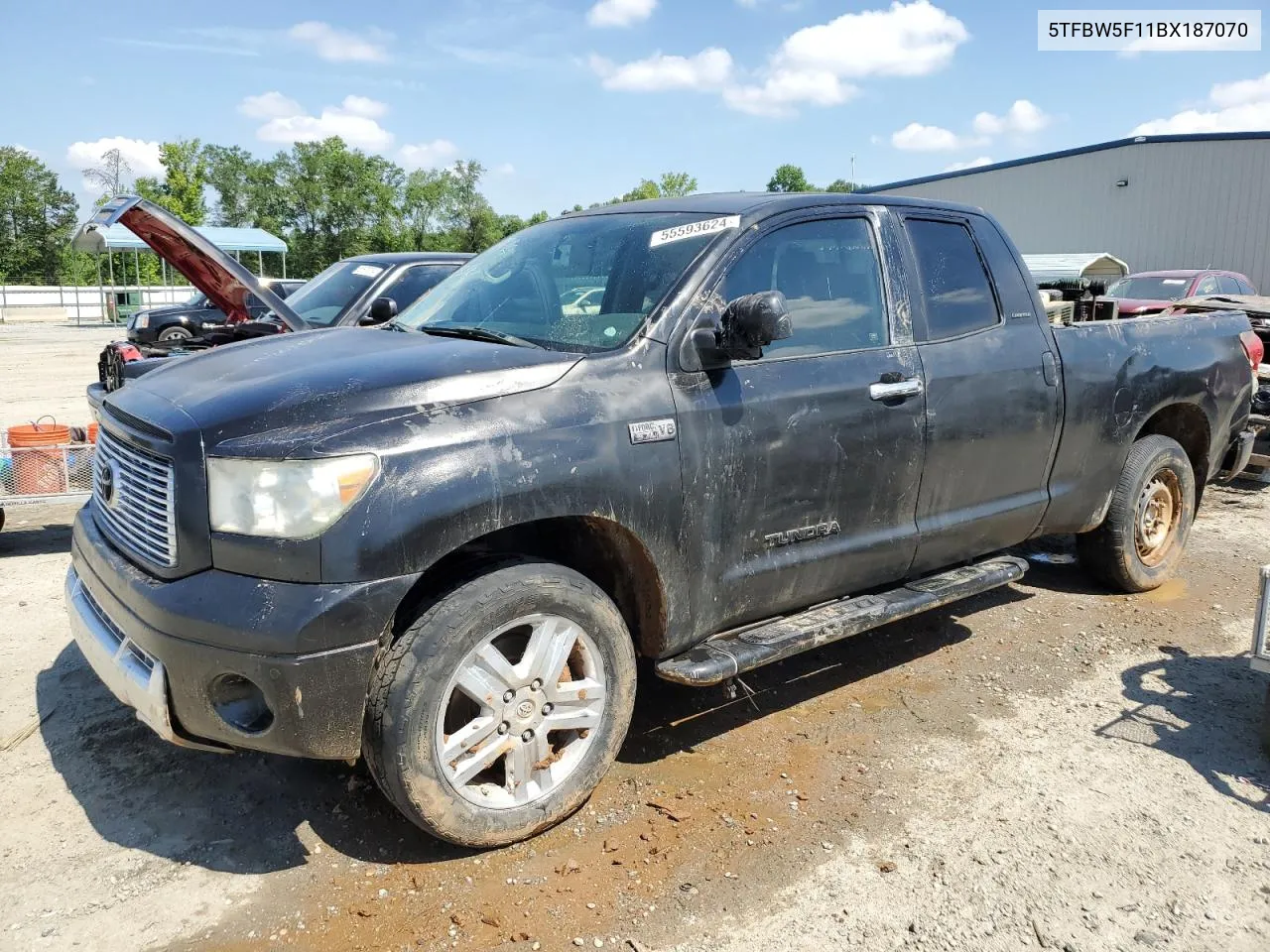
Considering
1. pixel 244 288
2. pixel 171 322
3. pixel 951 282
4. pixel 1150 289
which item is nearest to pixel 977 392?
pixel 951 282

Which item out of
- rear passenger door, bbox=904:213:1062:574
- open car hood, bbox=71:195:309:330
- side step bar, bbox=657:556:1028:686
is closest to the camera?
side step bar, bbox=657:556:1028:686

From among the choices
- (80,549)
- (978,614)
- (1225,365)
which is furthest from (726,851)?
(1225,365)

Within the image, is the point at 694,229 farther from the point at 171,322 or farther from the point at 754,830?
the point at 171,322

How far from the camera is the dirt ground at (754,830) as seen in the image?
2.63 metres

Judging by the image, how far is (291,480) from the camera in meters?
2.55

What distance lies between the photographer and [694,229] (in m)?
3.55

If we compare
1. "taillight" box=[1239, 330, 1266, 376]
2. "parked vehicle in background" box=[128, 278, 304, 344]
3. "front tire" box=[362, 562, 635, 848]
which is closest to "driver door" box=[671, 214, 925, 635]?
"front tire" box=[362, 562, 635, 848]

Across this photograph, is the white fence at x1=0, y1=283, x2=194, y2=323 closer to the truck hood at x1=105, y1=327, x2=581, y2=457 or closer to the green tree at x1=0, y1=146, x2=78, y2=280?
the green tree at x1=0, y1=146, x2=78, y2=280

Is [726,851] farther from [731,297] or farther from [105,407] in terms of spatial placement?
[105,407]

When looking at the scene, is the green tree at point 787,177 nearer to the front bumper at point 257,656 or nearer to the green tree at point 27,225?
the green tree at point 27,225

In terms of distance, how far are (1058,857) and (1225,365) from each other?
3574 mm

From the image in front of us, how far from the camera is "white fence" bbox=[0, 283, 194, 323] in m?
42.5

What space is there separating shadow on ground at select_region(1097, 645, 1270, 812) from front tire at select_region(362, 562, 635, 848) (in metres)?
2.13

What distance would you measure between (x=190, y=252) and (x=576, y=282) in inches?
153
